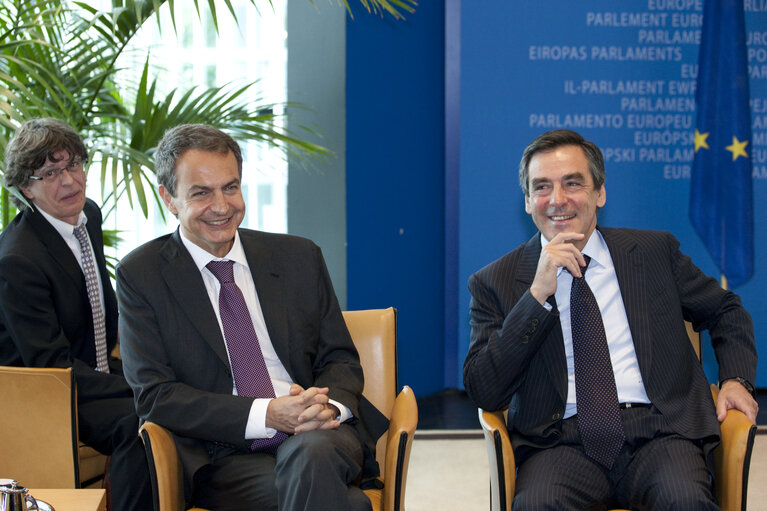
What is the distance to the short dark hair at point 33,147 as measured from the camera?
2746mm

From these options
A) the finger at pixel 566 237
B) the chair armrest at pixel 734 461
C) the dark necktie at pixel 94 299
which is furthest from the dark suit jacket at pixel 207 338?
the chair armrest at pixel 734 461

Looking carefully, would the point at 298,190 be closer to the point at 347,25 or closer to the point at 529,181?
the point at 347,25

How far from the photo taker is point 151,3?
311cm

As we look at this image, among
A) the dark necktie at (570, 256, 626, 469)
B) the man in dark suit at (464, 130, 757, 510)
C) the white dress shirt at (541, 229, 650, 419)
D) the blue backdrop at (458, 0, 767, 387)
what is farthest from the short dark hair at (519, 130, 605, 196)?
the blue backdrop at (458, 0, 767, 387)

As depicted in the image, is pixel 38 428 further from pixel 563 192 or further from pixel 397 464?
pixel 563 192

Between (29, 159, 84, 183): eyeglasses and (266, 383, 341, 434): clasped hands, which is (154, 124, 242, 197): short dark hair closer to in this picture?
(29, 159, 84, 183): eyeglasses

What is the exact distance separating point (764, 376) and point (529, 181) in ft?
11.5

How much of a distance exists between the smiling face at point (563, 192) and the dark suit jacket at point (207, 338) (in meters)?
0.71

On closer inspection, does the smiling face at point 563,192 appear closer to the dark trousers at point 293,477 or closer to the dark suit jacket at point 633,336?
the dark suit jacket at point 633,336

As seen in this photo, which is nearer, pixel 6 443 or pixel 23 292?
pixel 6 443

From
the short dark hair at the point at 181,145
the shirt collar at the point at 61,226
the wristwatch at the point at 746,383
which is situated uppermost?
the short dark hair at the point at 181,145

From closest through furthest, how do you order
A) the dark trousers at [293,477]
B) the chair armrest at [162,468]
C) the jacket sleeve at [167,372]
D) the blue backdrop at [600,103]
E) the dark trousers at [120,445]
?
the dark trousers at [293,477] < the chair armrest at [162,468] < the jacket sleeve at [167,372] < the dark trousers at [120,445] < the blue backdrop at [600,103]

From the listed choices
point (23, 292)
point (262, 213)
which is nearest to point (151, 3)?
point (23, 292)

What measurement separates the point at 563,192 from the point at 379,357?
2.57 ft
